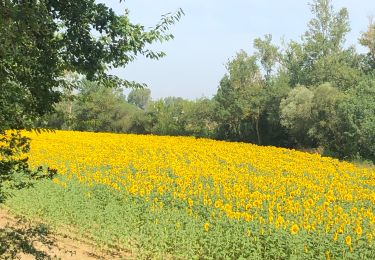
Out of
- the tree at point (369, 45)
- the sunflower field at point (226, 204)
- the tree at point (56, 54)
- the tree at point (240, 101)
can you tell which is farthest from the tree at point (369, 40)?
the tree at point (56, 54)

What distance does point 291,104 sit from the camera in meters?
38.6

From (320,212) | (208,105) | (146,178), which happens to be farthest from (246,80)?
(320,212)

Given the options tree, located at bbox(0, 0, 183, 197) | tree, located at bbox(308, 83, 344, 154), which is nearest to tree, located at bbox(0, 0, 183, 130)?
tree, located at bbox(0, 0, 183, 197)

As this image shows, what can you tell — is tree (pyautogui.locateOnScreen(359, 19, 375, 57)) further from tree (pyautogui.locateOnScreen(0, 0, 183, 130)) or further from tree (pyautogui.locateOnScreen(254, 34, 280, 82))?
tree (pyautogui.locateOnScreen(0, 0, 183, 130))

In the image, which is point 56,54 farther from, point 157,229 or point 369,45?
point 369,45

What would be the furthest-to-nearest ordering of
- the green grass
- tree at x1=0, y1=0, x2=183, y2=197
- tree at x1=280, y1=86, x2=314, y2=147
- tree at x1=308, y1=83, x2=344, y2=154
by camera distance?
1. tree at x1=280, y1=86, x2=314, y2=147
2. tree at x1=308, y1=83, x2=344, y2=154
3. the green grass
4. tree at x1=0, y1=0, x2=183, y2=197

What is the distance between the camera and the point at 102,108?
61.9 m

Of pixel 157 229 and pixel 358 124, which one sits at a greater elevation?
pixel 358 124

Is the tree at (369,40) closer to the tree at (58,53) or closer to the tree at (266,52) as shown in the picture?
the tree at (266,52)

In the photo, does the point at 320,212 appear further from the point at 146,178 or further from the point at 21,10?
the point at 21,10

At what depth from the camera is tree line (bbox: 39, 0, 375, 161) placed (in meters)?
33.0

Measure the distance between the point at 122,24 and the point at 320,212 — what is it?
777cm

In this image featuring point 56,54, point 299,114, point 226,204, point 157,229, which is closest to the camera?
point 56,54

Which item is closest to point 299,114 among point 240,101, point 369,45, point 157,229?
point 240,101
